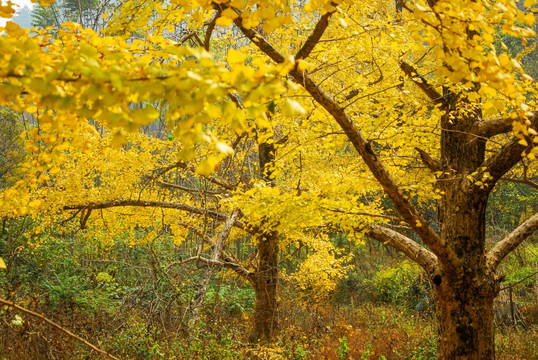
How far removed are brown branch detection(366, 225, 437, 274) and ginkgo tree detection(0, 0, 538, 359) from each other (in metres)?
0.02

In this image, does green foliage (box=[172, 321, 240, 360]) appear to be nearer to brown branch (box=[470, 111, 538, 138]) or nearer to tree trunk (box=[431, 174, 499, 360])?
tree trunk (box=[431, 174, 499, 360])

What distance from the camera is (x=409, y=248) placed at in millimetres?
4996

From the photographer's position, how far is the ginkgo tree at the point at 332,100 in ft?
3.71

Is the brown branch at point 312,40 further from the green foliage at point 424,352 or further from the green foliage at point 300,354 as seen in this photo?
the green foliage at point 424,352

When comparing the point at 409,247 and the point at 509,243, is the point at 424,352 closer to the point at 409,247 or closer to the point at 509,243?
the point at 409,247

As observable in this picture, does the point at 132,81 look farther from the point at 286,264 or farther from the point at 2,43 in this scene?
the point at 286,264

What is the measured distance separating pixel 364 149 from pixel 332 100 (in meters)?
0.55

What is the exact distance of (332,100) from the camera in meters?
3.00

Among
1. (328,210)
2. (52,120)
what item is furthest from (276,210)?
(52,120)

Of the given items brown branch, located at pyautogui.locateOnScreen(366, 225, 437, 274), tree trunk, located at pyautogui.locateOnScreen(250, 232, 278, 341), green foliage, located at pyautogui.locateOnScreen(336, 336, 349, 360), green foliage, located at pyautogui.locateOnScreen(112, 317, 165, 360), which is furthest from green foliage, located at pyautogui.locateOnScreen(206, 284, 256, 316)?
brown branch, located at pyautogui.locateOnScreen(366, 225, 437, 274)

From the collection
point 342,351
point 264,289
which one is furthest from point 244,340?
point 342,351

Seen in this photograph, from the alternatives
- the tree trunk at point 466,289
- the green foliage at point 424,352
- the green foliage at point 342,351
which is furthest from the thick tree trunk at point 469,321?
the green foliage at point 424,352

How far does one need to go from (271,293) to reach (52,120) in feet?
21.0

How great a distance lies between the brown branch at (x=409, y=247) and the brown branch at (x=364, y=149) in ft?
1.99
